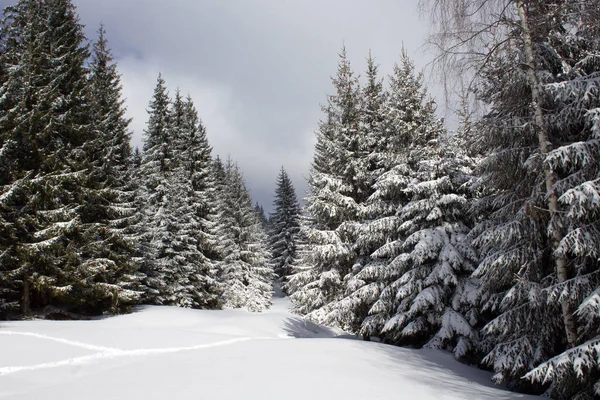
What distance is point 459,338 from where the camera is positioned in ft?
34.1

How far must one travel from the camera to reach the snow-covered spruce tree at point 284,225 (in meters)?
43.8

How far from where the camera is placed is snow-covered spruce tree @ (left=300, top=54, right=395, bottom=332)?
13812 millimetres

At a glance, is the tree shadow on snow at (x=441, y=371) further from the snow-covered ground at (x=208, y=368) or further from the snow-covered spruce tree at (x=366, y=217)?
the snow-covered spruce tree at (x=366, y=217)

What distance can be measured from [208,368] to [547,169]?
313 inches

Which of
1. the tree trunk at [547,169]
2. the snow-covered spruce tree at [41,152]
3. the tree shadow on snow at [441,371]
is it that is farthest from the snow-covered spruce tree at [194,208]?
the tree trunk at [547,169]

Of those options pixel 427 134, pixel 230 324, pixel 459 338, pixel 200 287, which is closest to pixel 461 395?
pixel 459 338

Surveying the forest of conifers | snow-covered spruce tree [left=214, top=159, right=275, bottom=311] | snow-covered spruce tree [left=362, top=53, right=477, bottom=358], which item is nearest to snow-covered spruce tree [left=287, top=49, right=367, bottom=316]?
the forest of conifers

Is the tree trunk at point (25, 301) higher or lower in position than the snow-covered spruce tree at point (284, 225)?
lower

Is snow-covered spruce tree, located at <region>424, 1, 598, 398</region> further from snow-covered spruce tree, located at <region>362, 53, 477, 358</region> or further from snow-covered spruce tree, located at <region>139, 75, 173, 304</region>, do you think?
snow-covered spruce tree, located at <region>139, 75, 173, 304</region>

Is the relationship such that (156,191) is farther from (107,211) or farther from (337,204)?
(337,204)

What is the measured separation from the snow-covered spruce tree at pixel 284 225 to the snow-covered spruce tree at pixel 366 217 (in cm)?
2710

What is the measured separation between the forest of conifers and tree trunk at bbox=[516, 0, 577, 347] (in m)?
0.03

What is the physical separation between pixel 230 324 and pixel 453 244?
32.8ft

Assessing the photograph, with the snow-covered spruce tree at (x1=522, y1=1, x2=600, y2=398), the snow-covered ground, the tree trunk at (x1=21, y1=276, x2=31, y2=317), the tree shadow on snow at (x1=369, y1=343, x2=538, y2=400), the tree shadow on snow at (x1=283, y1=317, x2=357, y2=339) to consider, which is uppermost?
the snow-covered spruce tree at (x1=522, y1=1, x2=600, y2=398)
